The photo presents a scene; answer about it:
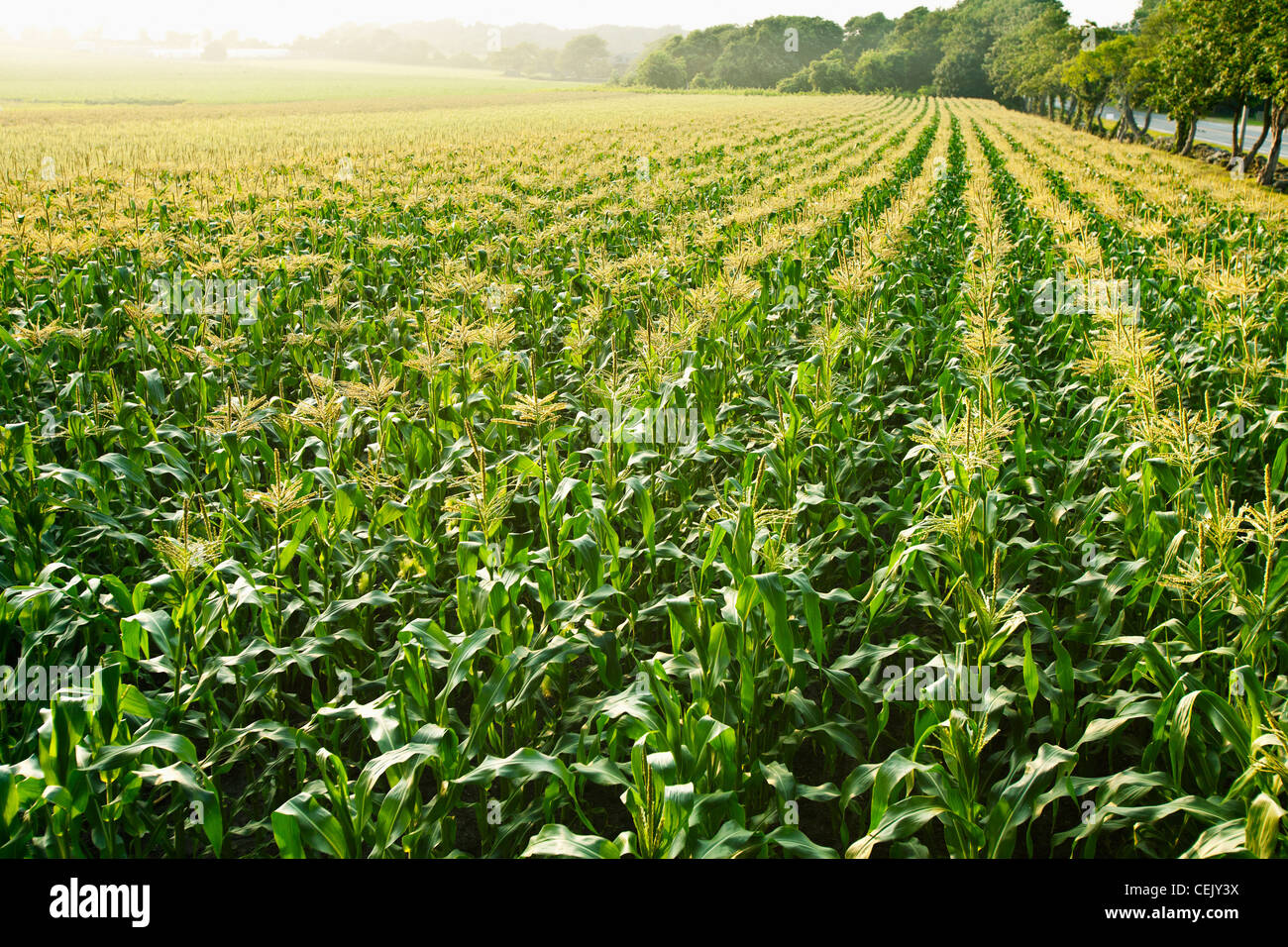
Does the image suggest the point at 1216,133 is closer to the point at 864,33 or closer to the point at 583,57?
the point at 864,33

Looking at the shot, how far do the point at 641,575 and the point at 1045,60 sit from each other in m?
74.0

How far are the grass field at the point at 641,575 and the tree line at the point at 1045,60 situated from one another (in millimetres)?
22696

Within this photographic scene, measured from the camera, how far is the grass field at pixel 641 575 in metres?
2.47

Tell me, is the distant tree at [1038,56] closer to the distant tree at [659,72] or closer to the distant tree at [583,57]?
the distant tree at [659,72]

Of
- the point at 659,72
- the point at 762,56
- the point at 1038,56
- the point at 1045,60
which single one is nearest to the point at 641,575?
the point at 1045,60

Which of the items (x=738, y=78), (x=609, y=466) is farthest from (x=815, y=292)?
(x=738, y=78)

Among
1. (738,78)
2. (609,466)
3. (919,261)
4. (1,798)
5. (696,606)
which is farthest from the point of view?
(738,78)

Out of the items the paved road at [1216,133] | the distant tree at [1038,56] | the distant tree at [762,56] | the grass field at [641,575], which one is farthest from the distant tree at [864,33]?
the grass field at [641,575]

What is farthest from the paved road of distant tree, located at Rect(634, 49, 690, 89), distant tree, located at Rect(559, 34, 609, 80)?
distant tree, located at Rect(559, 34, 609, 80)

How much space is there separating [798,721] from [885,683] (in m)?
0.41
